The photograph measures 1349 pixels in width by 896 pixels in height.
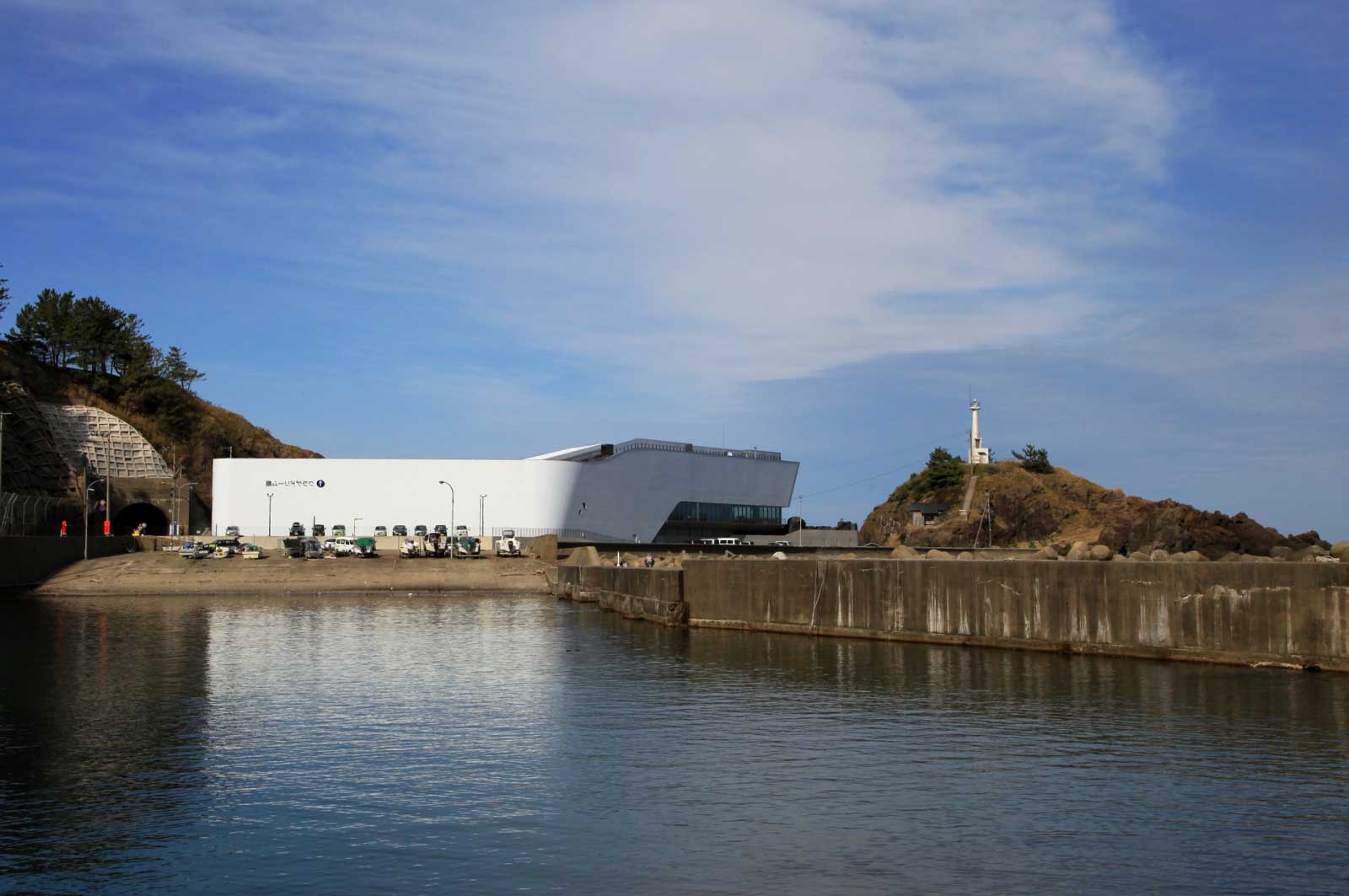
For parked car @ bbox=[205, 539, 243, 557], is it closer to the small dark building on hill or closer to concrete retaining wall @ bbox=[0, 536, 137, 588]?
concrete retaining wall @ bbox=[0, 536, 137, 588]

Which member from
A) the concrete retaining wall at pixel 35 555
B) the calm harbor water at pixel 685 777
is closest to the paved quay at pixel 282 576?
the concrete retaining wall at pixel 35 555

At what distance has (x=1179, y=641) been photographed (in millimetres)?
32656

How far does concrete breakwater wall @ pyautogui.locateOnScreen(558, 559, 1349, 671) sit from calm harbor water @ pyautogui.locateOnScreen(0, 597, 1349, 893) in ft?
3.11

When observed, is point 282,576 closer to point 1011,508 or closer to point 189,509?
point 189,509

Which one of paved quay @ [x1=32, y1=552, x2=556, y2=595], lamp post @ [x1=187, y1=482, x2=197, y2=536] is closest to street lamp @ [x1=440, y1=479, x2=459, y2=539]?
lamp post @ [x1=187, y1=482, x2=197, y2=536]

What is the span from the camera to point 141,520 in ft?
419

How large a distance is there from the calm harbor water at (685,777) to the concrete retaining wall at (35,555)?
48.9 m

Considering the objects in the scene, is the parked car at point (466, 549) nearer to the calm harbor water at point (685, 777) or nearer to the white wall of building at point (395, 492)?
the white wall of building at point (395, 492)

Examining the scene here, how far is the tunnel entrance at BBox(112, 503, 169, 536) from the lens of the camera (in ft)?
409

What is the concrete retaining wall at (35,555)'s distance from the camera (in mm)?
81688

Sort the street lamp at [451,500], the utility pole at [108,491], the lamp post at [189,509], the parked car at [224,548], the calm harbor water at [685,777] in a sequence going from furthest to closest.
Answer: the lamp post at [189,509] < the street lamp at [451,500] < the utility pole at [108,491] < the parked car at [224,548] < the calm harbor water at [685,777]

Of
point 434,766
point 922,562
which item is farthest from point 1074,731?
point 922,562

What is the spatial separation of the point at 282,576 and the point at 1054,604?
67101mm

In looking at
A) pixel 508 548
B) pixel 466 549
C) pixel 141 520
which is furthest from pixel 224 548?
pixel 141 520
